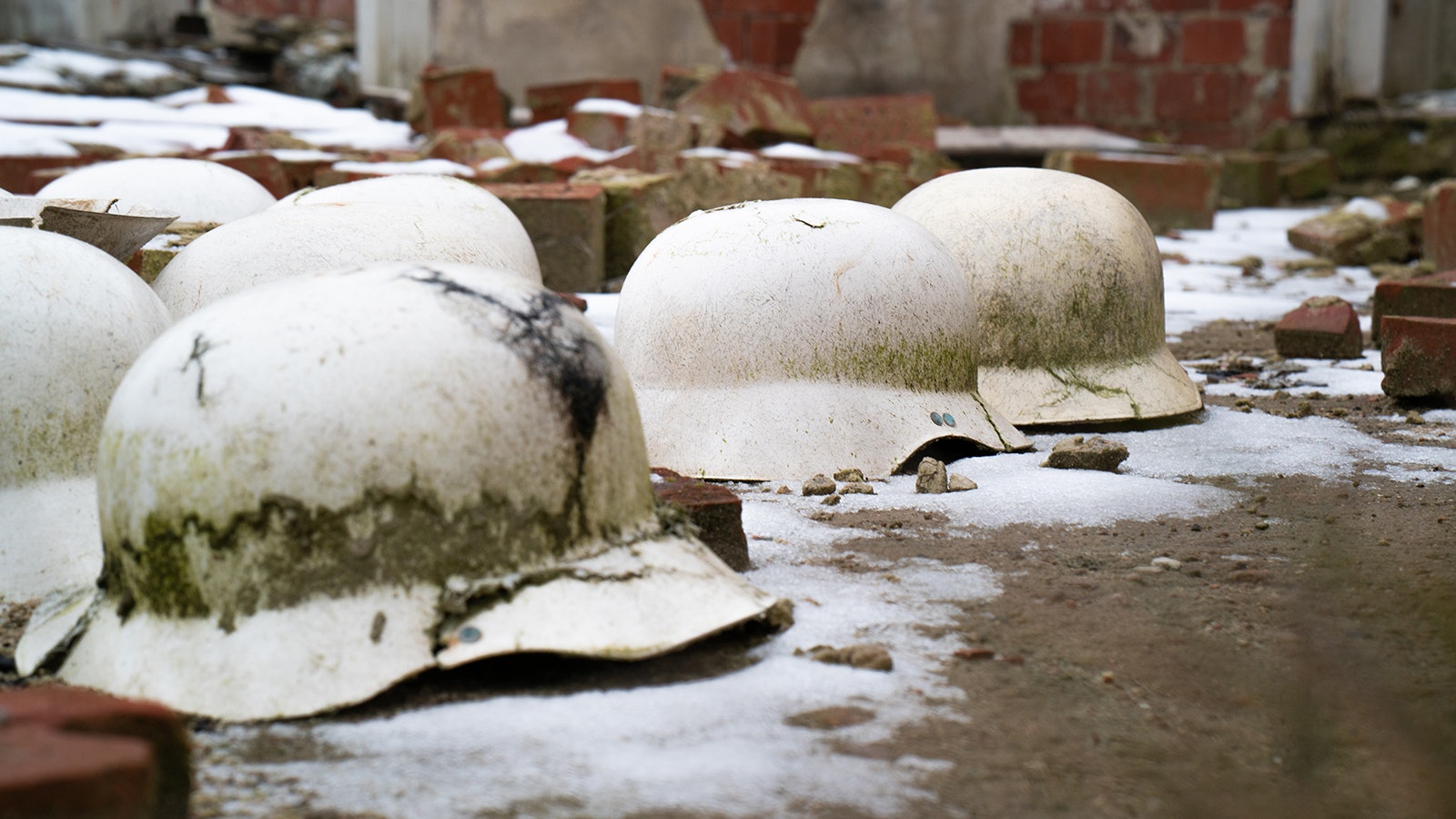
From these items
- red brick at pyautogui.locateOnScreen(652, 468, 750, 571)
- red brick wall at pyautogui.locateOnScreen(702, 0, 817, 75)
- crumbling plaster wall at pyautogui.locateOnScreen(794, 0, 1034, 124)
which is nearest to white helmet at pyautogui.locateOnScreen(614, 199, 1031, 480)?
red brick at pyautogui.locateOnScreen(652, 468, 750, 571)

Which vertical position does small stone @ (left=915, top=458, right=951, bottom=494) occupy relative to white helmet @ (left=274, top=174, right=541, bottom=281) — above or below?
below

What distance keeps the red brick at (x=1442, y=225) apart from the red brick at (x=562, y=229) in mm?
4935

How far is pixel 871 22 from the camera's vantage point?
42.5 feet

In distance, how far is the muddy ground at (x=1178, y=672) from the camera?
6.42 feet

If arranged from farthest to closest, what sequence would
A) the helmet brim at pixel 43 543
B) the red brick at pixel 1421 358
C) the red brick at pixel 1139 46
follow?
the red brick at pixel 1139 46 < the red brick at pixel 1421 358 < the helmet brim at pixel 43 543

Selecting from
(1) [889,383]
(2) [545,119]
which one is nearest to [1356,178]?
(2) [545,119]

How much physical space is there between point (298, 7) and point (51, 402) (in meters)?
12.8

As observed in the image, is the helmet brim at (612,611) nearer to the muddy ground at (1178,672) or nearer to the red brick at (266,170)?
the muddy ground at (1178,672)

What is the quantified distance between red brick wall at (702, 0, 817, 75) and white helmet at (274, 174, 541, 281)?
8.25 metres

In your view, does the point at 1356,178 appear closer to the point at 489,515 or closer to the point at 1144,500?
the point at 1144,500

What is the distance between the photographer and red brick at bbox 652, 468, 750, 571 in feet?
9.43

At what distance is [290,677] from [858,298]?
2.00m

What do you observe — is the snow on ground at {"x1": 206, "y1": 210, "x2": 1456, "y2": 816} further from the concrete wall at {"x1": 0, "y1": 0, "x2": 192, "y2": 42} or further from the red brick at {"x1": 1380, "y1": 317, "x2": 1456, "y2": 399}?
the concrete wall at {"x1": 0, "y1": 0, "x2": 192, "y2": 42}

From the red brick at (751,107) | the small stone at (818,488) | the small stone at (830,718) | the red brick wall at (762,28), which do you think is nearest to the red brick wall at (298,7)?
the red brick wall at (762,28)
